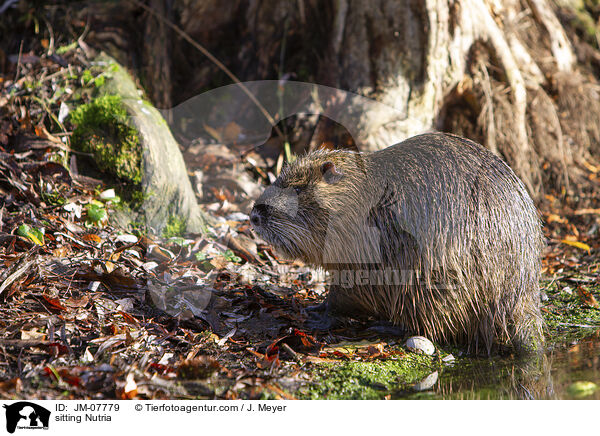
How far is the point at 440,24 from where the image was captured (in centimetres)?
648

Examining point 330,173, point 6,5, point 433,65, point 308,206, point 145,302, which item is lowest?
point 145,302

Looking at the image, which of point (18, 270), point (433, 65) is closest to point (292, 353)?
point (18, 270)

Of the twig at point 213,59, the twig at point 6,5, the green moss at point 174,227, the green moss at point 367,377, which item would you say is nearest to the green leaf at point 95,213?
the green moss at point 174,227

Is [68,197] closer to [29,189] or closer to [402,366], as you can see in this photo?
[29,189]

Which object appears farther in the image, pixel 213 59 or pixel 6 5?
pixel 213 59

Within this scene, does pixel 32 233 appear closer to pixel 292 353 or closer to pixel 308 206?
pixel 308 206

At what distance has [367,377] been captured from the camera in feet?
11.6

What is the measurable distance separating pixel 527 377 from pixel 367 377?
0.98 meters

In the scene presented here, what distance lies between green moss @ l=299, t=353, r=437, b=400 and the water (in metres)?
0.15

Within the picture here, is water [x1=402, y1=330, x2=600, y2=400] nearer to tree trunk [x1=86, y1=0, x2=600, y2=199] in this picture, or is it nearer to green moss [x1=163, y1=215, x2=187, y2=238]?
green moss [x1=163, y1=215, x2=187, y2=238]

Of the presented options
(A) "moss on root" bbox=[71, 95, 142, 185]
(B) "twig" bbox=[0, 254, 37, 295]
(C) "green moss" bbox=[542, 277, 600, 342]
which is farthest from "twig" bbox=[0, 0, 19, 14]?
(C) "green moss" bbox=[542, 277, 600, 342]

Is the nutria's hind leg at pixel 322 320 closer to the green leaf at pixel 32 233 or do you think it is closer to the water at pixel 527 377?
the water at pixel 527 377

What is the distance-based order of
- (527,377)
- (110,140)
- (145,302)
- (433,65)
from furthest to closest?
(433,65)
(110,140)
(145,302)
(527,377)
